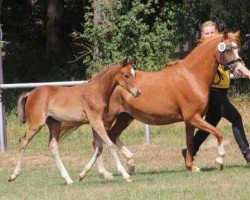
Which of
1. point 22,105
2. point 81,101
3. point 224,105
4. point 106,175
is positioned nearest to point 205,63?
point 224,105

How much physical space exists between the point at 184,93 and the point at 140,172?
160 cm

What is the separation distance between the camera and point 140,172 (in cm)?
1294

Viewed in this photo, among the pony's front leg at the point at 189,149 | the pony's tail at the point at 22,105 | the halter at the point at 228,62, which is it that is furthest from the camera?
the pony's front leg at the point at 189,149

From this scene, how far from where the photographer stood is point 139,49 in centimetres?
2402

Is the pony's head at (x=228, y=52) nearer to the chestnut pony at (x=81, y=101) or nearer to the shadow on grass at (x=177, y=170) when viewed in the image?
the chestnut pony at (x=81, y=101)

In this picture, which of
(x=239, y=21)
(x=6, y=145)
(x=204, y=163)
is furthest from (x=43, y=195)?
(x=239, y=21)

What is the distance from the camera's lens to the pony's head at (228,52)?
1176 cm

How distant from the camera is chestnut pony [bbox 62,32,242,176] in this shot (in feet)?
39.0

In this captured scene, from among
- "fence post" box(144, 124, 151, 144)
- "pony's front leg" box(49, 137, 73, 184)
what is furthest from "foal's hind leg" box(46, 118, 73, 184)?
"fence post" box(144, 124, 151, 144)

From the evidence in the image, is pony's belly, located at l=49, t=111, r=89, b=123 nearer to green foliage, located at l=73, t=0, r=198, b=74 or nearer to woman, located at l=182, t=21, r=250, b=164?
woman, located at l=182, t=21, r=250, b=164

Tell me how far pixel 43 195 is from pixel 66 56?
19.0 metres

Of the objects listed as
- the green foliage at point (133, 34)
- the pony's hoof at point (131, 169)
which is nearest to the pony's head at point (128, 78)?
the pony's hoof at point (131, 169)

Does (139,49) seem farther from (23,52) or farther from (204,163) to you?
(204,163)

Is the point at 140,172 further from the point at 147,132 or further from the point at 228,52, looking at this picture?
the point at 147,132
